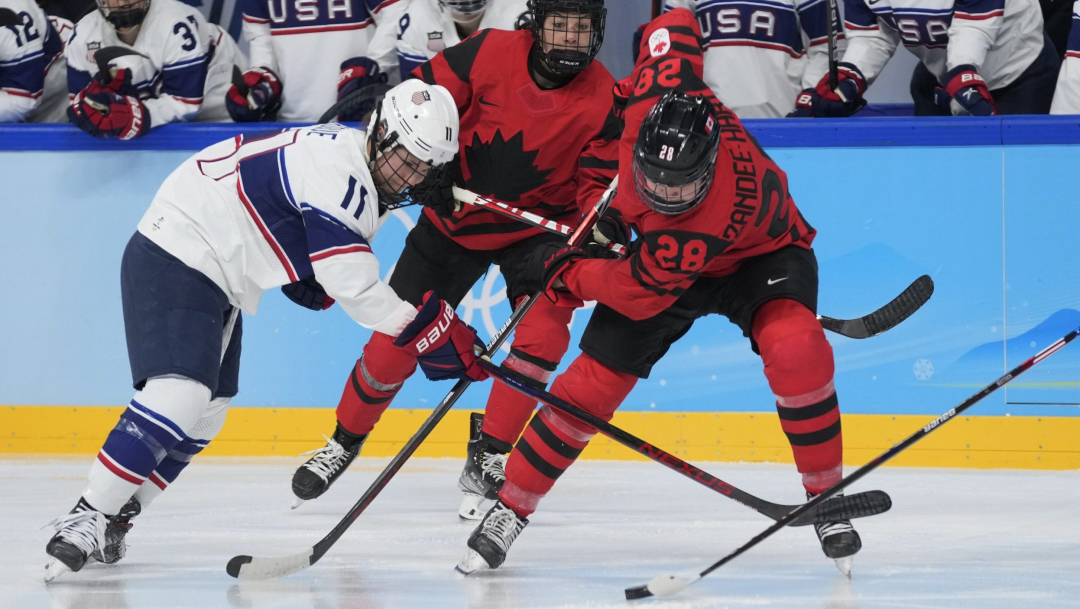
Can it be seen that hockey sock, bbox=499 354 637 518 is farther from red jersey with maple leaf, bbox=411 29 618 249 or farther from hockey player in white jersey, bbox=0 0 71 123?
hockey player in white jersey, bbox=0 0 71 123

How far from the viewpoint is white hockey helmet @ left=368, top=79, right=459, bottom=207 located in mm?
2449

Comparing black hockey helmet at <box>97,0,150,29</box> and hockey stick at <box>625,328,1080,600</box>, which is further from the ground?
black hockey helmet at <box>97,0,150,29</box>

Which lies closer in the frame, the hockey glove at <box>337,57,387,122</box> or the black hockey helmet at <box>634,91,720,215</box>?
the black hockey helmet at <box>634,91,720,215</box>

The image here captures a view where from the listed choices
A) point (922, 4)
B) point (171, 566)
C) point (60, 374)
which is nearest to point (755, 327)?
point (171, 566)

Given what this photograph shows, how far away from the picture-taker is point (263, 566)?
7.98 feet

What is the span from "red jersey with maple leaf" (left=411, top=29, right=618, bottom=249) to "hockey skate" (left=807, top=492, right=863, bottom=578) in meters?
1.12

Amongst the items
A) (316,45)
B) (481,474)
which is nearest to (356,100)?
(316,45)

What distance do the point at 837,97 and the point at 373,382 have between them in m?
2.05

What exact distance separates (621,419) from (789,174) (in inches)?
41.9

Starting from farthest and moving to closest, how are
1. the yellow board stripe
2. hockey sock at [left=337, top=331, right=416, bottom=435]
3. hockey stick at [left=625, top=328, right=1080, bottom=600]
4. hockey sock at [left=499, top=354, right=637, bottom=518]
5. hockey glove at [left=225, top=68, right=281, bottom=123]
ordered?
hockey glove at [left=225, top=68, right=281, bottom=123]
the yellow board stripe
hockey sock at [left=337, top=331, right=416, bottom=435]
hockey sock at [left=499, top=354, right=637, bottom=518]
hockey stick at [left=625, top=328, right=1080, bottom=600]

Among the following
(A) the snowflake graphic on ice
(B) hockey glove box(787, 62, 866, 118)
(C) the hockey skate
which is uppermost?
(B) hockey glove box(787, 62, 866, 118)

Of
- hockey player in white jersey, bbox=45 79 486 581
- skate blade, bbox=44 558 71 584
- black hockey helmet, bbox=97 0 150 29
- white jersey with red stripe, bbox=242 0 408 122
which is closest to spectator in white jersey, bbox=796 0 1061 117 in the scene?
white jersey with red stripe, bbox=242 0 408 122

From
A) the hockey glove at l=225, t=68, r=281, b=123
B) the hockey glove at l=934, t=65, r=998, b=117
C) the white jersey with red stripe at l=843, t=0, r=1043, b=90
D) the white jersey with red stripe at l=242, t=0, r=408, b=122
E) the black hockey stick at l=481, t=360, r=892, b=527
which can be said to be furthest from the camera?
the white jersey with red stripe at l=242, t=0, r=408, b=122

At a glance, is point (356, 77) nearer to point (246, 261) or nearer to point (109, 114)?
point (109, 114)
